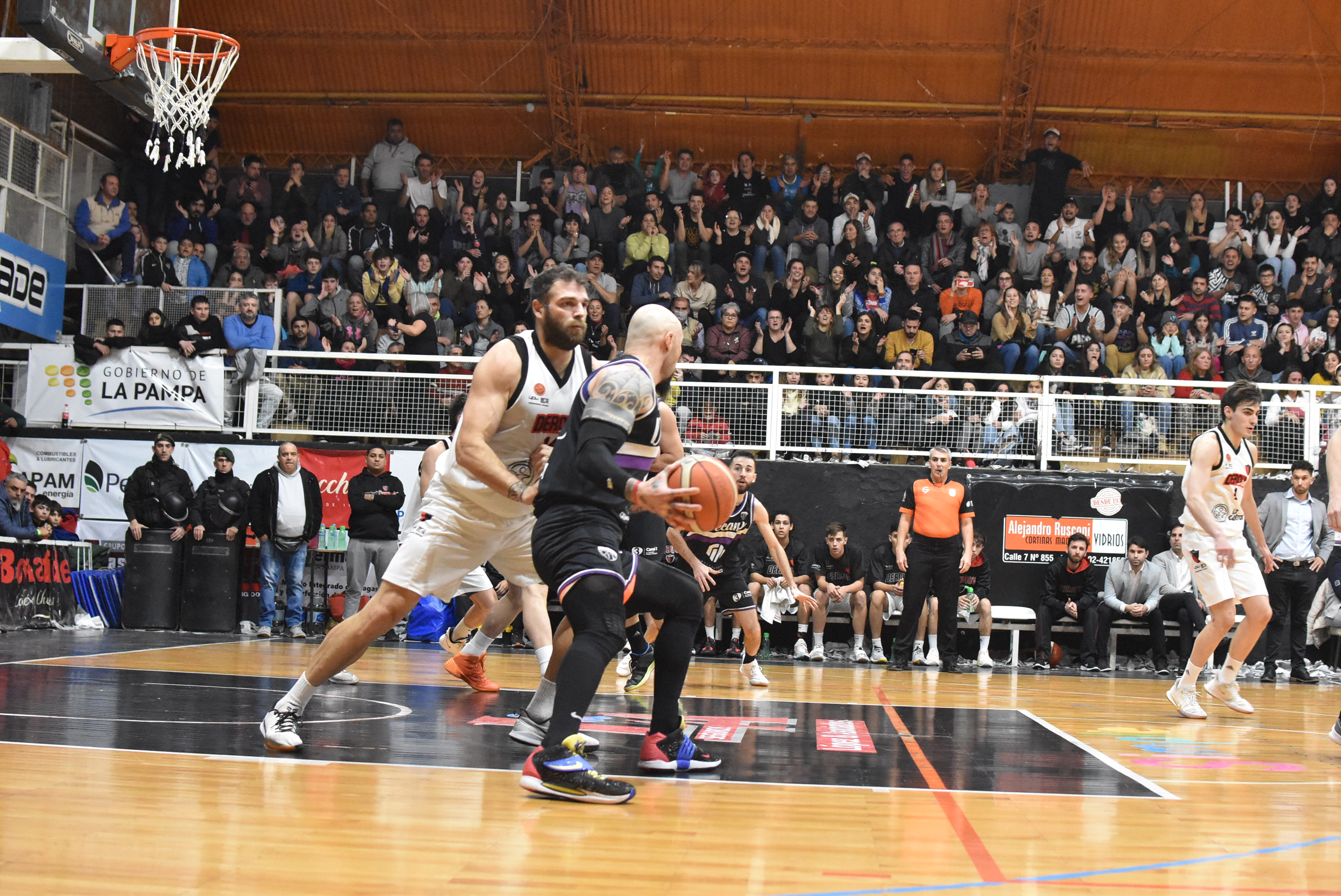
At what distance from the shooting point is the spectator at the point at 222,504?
46.2 feet

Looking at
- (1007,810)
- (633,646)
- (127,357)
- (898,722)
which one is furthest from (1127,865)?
(127,357)

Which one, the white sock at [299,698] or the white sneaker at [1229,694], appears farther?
the white sneaker at [1229,694]

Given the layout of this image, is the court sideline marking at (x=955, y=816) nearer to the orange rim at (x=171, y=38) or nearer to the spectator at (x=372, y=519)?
the orange rim at (x=171, y=38)

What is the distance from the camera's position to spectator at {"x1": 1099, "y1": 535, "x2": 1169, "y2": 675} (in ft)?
45.1

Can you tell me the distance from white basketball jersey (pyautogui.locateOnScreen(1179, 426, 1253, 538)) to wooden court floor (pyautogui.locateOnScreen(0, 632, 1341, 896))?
149 cm

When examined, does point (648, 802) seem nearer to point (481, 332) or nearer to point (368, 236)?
point (481, 332)

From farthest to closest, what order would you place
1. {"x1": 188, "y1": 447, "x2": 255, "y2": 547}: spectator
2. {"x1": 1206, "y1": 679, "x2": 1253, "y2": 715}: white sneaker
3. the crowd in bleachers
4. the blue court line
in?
the crowd in bleachers → {"x1": 188, "y1": 447, "x2": 255, "y2": 547}: spectator → {"x1": 1206, "y1": 679, "x2": 1253, "y2": 715}: white sneaker → the blue court line

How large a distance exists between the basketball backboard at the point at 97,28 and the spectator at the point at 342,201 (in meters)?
8.12

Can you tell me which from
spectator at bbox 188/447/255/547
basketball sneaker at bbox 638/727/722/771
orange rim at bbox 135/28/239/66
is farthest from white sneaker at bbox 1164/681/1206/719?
spectator at bbox 188/447/255/547

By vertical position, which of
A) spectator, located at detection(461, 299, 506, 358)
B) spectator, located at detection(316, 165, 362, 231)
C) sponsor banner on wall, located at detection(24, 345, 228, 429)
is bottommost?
sponsor banner on wall, located at detection(24, 345, 228, 429)

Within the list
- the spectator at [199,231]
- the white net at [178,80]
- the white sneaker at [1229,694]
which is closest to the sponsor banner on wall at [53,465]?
the spectator at [199,231]

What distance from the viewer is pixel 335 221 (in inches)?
749

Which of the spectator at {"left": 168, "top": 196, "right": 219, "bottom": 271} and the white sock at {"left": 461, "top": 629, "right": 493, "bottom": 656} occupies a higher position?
the spectator at {"left": 168, "top": 196, "right": 219, "bottom": 271}

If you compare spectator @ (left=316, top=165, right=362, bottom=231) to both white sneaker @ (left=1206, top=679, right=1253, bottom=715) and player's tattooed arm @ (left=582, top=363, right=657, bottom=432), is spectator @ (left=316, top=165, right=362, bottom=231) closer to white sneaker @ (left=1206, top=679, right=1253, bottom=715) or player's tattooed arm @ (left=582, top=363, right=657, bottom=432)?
white sneaker @ (left=1206, top=679, right=1253, bottom=715)
